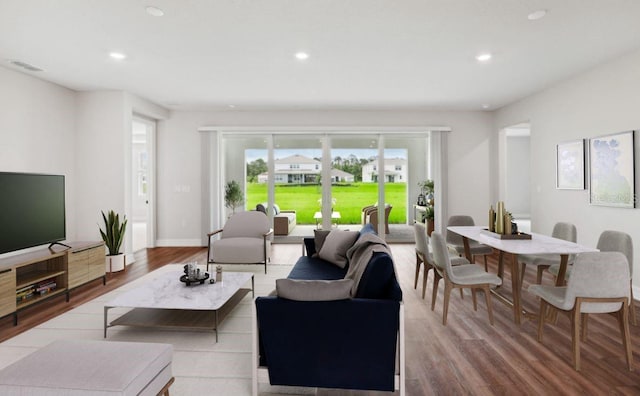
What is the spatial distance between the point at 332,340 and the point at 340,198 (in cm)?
560

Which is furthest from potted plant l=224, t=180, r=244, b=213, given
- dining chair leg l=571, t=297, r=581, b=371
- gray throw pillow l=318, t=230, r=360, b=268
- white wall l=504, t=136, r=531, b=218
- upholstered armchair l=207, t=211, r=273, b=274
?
white wall l=504, t=136, r=531, b=218

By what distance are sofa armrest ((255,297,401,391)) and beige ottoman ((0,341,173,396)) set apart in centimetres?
58

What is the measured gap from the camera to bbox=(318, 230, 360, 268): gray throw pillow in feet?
12.6

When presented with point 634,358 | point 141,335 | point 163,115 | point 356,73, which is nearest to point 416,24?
point 356,73

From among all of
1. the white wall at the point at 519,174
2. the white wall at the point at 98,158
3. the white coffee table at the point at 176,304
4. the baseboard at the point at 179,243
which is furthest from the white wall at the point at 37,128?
the white wall at the point at 519,174

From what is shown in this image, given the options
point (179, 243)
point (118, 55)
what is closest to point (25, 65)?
point (118, 55)

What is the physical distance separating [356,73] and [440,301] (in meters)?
3.08

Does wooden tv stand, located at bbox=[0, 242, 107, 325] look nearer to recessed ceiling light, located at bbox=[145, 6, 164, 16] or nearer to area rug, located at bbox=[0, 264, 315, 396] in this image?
area rug, located at bbox=[0, 264, 315, 396]

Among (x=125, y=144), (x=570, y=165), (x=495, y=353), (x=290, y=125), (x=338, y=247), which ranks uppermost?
(x=290, y=125)

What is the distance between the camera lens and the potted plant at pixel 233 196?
744cm

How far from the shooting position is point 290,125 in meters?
7.13

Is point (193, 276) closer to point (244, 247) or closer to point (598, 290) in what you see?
point (244, 247)

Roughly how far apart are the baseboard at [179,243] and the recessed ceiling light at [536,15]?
649 cm

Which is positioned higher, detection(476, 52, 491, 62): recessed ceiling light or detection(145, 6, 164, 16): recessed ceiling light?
detection(476, 52, 491, 62): recessed ceiling light
